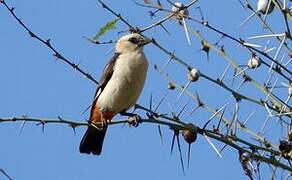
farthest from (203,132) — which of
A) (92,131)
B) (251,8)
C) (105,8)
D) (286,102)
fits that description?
(92,131)

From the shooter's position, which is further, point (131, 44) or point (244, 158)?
point (131, 44)

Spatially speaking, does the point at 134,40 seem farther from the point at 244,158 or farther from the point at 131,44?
the point at 244,158

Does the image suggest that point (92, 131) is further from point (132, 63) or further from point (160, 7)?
point (160, 7)

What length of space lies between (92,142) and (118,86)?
656 millimetres

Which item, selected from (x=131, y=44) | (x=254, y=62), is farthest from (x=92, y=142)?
(x=254, y=62)

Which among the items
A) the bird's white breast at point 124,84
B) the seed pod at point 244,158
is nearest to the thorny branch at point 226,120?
the seed pod at point 244,158

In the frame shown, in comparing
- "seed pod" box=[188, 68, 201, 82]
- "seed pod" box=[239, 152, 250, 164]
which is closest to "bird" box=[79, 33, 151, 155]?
"seed pod" box=[188, 68, 201, 82]

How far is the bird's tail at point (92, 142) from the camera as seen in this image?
6273mm

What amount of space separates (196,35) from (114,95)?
2.10 meters

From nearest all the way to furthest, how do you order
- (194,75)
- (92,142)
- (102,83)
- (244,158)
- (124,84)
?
(244,158)
(194,75)
(124,84)
(102,83)
(92,142)

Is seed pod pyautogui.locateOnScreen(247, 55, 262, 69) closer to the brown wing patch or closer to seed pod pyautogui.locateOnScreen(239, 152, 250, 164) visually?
seed pod pyautogui.locateOnScreen(239, 152, 250, 164)

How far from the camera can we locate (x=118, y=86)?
5.94 m

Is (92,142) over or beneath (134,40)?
beneath

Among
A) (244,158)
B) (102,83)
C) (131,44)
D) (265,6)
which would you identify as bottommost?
(244,158)
